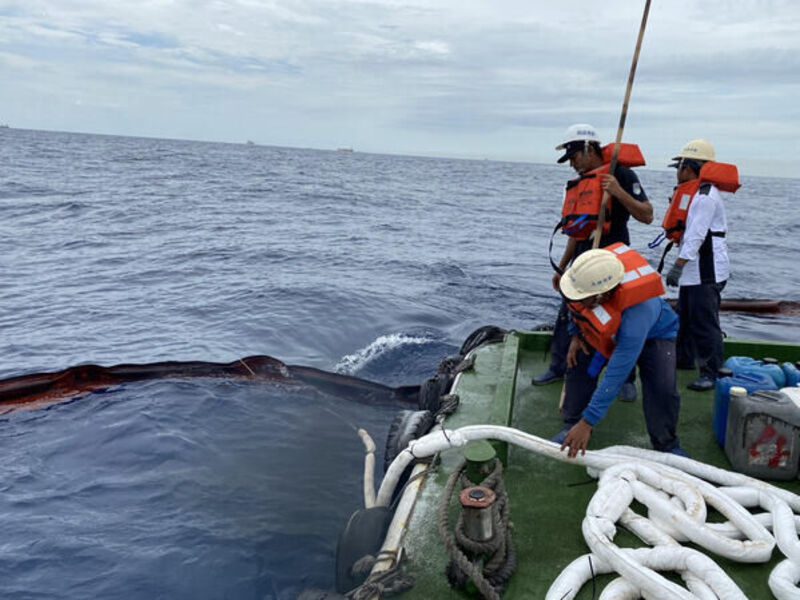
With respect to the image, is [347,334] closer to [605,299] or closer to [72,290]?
[72,290]

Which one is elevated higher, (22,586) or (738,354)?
(738,354)

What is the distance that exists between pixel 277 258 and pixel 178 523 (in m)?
13.6

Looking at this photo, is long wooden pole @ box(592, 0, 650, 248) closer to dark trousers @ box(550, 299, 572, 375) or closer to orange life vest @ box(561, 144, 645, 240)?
orange life vest @ box(561, 144, 645, 240)

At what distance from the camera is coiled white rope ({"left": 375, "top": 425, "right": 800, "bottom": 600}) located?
2982 millimetres

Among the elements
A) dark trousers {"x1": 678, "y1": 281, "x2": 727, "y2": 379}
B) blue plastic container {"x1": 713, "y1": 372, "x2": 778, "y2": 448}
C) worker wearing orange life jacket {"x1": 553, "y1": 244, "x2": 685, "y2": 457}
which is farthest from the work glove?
worker wearing orange life jacket {"x1": 553, "y1": 244, "x2": 685, "y2": 457}

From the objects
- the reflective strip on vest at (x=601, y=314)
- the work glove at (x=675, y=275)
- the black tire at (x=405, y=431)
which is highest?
the work glove at (x=675, y=275)

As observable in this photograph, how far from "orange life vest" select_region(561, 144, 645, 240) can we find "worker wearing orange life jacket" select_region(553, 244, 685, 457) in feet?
2.60

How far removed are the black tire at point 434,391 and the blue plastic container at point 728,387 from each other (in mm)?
2400

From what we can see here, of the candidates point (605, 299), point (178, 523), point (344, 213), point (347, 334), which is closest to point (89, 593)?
point (178, 523)

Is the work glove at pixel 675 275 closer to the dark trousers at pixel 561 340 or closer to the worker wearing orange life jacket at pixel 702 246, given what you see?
the worker wearing orange life jacket at pixel 702 246

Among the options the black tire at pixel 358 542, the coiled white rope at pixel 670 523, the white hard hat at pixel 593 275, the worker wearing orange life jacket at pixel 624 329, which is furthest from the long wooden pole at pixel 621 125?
the black tire at pixel 358 542

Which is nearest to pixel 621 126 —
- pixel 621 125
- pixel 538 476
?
pixel 621 125

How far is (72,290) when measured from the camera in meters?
13.9

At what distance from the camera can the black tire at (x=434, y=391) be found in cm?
613
